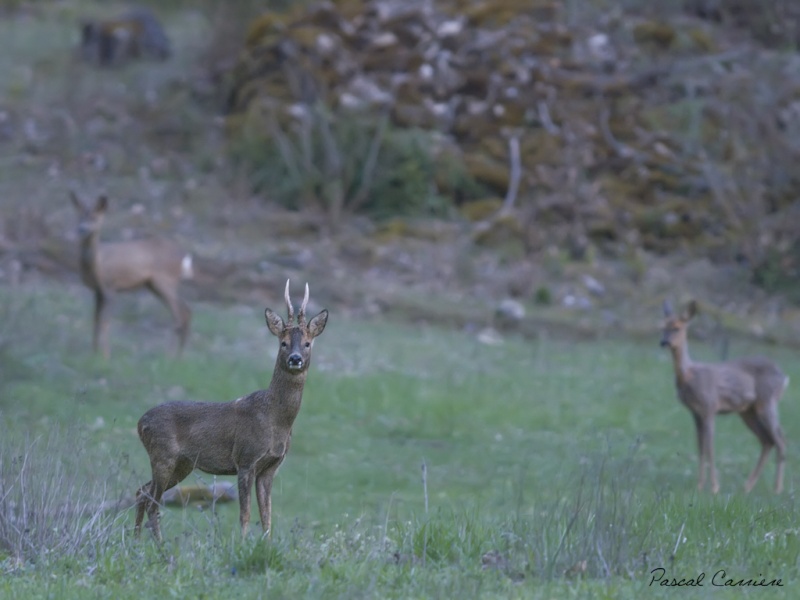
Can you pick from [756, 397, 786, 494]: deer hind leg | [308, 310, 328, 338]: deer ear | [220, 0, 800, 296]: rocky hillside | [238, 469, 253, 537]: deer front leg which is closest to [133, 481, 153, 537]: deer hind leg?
[238, 469, 253, 537]: deer front leg

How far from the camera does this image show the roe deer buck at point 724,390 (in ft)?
39.7

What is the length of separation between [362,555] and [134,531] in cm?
132

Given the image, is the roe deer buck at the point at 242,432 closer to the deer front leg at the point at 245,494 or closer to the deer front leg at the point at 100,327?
the deer front leg at the point at 245,494

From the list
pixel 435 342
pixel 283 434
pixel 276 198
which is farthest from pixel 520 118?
pixel 283 434

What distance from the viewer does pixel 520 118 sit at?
88.0 feet

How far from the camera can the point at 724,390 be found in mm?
12266

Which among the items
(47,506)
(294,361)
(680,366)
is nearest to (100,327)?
(680,366)

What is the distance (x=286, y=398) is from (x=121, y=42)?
82.2ft

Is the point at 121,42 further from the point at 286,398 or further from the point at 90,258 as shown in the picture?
the point at 286,398

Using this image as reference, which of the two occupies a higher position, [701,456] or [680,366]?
[680,366]

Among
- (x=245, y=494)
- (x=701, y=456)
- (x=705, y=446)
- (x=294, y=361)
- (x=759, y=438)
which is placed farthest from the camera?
(x=759, y=438)

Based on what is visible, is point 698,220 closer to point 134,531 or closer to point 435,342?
point 435,342

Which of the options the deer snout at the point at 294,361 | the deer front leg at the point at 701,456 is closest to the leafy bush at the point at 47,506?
the deer snout at the point at 294,361

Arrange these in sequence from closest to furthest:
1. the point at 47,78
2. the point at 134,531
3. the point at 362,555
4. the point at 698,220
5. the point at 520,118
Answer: the point at 362,555
the point at 134,531
the point at 698,220
the point at 520,118
the point at 47,78
